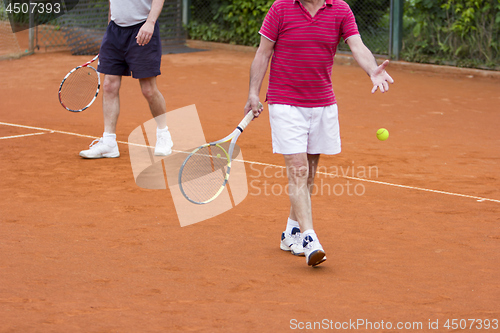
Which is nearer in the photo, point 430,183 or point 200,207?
point 200,207

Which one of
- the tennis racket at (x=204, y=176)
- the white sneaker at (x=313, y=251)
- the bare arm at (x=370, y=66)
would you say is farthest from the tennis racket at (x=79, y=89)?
the white sneaker at (x=313, y=251)

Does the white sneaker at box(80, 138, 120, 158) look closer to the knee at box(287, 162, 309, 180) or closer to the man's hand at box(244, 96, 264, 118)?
the man's hand at box(244, 96, 264, 118)

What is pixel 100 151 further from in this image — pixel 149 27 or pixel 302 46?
pixel 302 46

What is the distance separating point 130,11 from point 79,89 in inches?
61.3

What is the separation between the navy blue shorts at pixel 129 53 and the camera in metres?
6.66

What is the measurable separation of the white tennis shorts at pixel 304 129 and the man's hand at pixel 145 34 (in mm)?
2562

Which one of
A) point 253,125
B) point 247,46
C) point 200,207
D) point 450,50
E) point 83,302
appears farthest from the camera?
point 247,46

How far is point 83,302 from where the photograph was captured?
356 cm

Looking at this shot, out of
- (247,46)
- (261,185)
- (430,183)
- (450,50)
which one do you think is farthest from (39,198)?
(247,46)

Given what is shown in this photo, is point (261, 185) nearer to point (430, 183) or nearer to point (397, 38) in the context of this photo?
point (430, 183)

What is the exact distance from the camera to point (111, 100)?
6879 mm

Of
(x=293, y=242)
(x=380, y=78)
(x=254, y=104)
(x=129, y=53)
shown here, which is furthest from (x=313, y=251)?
(x=129, y=53)

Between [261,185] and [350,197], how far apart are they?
0.78 meters

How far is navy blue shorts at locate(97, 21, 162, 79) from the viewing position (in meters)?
6.66
